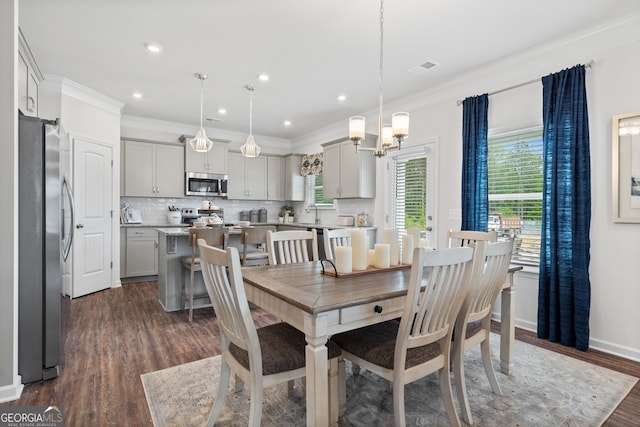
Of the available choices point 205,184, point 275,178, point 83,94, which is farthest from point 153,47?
point 275,178

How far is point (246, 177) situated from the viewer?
658 centimetres

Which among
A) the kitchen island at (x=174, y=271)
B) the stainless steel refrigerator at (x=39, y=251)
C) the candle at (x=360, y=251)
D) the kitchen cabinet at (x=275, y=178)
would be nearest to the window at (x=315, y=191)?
the kitchen cabinet at (x=275, y=178)

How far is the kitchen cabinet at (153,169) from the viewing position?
17.7 ft

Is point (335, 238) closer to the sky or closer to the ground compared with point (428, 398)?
closer to the sky

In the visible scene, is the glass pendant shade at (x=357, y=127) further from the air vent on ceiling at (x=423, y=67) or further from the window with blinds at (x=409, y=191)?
the window with blinds at (x=409, y=191)

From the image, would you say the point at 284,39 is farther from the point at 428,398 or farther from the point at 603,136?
the point at 428,398

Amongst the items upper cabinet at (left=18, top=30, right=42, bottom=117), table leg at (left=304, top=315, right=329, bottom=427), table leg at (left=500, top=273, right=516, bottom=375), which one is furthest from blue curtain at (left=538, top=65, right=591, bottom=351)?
upper cabinet at (left=18, top=30, right=42, bottom=117)

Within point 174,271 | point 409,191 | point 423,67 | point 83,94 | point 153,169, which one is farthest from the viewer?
point 153,169

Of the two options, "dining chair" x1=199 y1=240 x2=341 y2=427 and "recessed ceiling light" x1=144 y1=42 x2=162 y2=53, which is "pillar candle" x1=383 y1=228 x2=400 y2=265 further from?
"recessed ceiling light" x1=144 y1=42 x2=162 y2=53

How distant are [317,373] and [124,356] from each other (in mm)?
2033

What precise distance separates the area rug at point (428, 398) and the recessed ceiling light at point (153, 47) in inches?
111

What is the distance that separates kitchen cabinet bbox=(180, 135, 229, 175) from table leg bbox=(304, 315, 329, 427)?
5.12 meters

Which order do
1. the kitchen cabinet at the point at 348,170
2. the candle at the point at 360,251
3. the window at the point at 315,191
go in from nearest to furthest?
the candle at the point at 360,251 < the kitchen cabinet at the point at 348,170 < the window at the point at 315,191

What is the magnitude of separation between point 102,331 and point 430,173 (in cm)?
397
